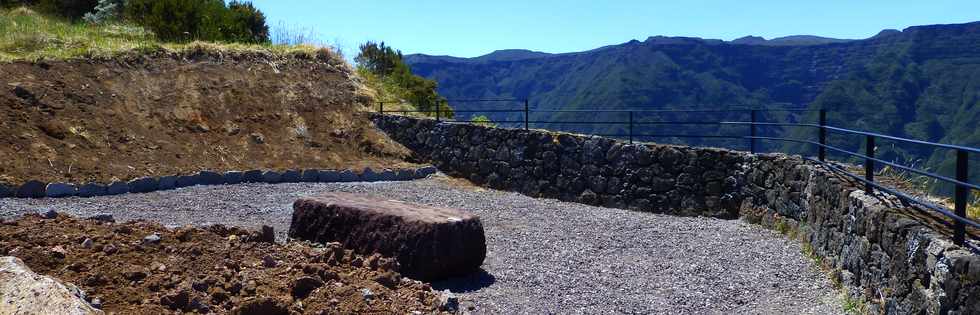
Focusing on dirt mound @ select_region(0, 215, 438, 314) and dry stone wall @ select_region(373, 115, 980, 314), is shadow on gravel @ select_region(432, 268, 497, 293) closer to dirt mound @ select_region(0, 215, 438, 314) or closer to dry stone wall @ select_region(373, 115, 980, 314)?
dirt mound @ select_region(0, 215, 438, 314)

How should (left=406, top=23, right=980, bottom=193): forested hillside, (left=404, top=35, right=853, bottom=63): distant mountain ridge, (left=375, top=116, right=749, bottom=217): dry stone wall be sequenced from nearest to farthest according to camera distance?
(left=375, top=116, right=749, bottom=217): dry stone wall → (left=406, top=23, right=980, bottom=193): forested hillside → (left=404, top=35, right=853, bottom=63): distant mountain ridge

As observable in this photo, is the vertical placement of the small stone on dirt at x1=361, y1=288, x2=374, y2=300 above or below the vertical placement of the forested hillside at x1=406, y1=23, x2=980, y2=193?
below

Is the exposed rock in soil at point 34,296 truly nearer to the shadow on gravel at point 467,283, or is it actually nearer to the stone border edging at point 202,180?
the shadow on gravel at point 467,283

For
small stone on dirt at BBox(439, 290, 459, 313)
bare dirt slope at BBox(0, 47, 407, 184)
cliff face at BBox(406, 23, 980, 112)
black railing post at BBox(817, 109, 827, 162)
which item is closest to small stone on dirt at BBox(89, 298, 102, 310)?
small stone on dirt at BBox(439, 290, 459, 313)

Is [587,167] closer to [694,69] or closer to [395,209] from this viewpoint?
[395,209]

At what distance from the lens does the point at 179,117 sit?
57.5ft

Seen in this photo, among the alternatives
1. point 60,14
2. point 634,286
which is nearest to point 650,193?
point 634,286

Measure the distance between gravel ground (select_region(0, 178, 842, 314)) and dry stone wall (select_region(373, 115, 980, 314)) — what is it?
437mm

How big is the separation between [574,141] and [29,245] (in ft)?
34.5

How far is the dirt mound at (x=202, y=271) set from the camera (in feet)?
17.6

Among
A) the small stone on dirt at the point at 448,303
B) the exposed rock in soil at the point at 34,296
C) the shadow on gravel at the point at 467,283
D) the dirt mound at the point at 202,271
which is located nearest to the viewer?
the exposed rock in soil at the point at 34,296

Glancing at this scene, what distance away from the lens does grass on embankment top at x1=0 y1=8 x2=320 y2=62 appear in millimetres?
18625

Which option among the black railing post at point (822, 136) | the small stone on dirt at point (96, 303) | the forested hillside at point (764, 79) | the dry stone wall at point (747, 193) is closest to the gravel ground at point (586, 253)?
the dry stone wall at point (747, 193)

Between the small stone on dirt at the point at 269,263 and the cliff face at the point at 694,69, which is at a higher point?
the cliff face at the point at 694,69
